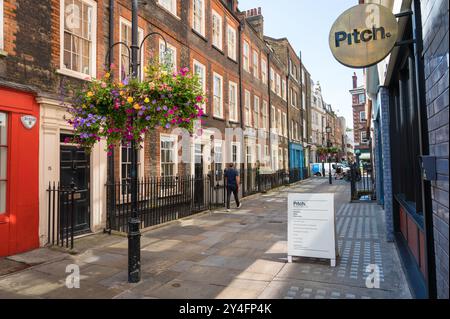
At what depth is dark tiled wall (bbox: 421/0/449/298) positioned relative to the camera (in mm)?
2281

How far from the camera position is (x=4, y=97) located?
596 cm

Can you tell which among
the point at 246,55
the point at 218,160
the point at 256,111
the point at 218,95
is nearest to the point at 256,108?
the point at 256,111

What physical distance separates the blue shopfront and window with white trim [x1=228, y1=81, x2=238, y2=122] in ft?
38.8

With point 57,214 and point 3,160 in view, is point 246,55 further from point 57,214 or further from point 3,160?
point 3,160

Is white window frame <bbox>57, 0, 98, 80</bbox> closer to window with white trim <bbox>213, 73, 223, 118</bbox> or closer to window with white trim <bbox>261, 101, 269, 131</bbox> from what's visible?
window with white trim <bbox>213, 73, 223, 118</bbox>

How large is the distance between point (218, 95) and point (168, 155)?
17.9 feet

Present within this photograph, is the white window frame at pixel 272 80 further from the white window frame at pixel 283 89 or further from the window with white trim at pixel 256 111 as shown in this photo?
the window with white trim at pixel 256 111

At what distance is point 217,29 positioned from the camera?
50.9ft

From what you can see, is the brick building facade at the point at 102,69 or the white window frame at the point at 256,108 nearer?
the brick building facade at the point at 102,69

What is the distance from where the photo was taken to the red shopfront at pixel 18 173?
603 cm

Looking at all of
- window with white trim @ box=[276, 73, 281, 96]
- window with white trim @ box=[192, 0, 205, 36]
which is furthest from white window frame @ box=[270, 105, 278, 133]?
window with white trim @ box=[192, 0, 205, 36]
